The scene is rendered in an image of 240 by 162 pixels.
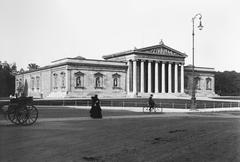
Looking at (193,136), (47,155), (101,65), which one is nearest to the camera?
(47,155)

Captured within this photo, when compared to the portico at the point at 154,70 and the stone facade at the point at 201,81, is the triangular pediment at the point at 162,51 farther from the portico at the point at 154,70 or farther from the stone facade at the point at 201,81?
the stone facade at the point at 201,81

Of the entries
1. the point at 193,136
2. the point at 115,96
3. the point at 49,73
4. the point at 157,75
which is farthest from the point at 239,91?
the point at 193,136

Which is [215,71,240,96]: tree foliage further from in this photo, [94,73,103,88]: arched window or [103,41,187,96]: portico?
[94,73,103,88]: arched window

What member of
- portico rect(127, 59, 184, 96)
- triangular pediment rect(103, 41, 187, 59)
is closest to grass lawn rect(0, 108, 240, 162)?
portico rect(127, 59, 184, 96)

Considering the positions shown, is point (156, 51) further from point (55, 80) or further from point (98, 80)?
point (55, 80)

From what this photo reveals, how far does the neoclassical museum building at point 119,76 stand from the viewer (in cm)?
8012

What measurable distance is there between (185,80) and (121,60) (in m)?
21.8

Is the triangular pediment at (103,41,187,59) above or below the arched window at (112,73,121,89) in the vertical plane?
above

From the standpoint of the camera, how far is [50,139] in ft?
45.3

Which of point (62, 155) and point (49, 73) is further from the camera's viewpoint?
point (49, 73)

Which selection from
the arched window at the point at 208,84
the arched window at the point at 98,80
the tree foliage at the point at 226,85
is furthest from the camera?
the tree foliage at the point at 226,85

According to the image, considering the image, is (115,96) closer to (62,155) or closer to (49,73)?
(49,73)

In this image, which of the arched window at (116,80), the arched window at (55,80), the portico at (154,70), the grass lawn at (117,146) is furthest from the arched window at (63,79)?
the grass lawn at (117,146)

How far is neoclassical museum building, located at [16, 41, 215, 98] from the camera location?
3155 inches
